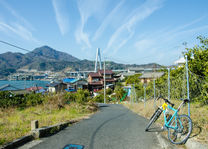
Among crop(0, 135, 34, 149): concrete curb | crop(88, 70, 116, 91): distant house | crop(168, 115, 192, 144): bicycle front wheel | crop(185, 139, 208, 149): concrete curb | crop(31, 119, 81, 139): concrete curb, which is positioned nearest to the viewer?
crop(185, 139, 208, 149): concrete curb

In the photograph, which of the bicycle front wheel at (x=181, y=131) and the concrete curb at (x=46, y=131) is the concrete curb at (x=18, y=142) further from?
the bicycle front wheel at (x=181, y=131)

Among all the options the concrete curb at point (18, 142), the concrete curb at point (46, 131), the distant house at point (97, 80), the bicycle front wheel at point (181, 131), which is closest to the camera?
the concrete curb at point (18, 142)

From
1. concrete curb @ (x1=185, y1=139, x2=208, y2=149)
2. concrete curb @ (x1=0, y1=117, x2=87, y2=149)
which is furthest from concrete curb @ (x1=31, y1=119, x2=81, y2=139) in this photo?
concrete curb @ (x1=185, y1=139, x2=208, y2=149)

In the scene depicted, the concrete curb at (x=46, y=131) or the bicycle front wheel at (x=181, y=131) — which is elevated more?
the bicycle front wheel at (x=181, y=131)

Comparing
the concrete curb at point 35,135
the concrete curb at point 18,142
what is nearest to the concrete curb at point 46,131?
the concrete curb at point 35,135

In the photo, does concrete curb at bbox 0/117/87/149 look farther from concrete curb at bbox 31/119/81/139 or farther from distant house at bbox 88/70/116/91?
distant house at bbox 88/70/116/91

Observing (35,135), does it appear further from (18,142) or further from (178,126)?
(178,126)

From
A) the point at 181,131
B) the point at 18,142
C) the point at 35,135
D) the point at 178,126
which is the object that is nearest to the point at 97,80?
the point at 35,135

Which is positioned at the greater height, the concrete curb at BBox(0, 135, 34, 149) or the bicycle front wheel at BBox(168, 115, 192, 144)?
the bicycle front wheel at BBox(168, 115, 192, 144)

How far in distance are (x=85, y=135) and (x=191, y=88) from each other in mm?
6284

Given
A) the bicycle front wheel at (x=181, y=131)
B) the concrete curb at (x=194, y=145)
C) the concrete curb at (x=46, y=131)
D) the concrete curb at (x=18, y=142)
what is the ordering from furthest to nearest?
the concrete curb at (x=46, y=131) → the bicycle front wheel at (x=181, y=131) → the concrete curb at (x=18, y=142) → the concrete curb at (x=194, y=145)

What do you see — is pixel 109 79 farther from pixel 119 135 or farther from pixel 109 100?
pixel 119 135

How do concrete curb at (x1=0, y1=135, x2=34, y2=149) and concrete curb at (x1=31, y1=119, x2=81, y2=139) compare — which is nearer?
concrete curb at (x1=0, y1=135, x2=34, y2=149)

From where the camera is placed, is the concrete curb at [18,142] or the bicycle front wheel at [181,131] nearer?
the concrete curb at [18,142]
